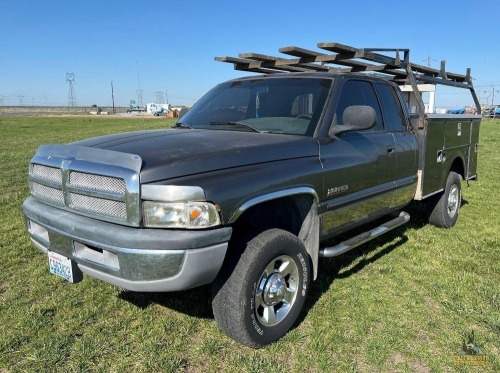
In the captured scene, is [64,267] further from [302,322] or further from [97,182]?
[302,322]

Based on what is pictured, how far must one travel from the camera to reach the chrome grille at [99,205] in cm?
267

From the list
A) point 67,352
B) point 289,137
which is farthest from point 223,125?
point 67,352

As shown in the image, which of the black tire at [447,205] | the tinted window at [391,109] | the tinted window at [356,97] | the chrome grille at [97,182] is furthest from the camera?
the black tire at [447,205]

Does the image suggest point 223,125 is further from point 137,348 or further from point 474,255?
point 474,255

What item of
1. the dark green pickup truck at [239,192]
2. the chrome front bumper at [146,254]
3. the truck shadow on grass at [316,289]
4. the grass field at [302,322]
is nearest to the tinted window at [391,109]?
the dark green pickup truck at [239,192]

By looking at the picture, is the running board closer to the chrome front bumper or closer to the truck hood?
the truck hood

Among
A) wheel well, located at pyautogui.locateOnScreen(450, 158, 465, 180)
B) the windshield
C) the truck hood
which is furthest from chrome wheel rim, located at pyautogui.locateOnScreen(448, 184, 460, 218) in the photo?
the truck hood

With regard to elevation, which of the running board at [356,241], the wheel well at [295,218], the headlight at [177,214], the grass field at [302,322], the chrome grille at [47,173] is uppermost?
the chrome grille at [47,173]

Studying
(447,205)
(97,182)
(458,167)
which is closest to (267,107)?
(97,182)

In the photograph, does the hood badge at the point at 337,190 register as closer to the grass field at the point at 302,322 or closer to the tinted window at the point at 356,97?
the tinted window at the point at 356,97

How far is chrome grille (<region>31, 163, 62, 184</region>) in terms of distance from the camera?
9.96ft

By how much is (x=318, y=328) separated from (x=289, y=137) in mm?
1491

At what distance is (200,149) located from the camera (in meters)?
2.92

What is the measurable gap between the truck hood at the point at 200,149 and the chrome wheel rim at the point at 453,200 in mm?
3519
